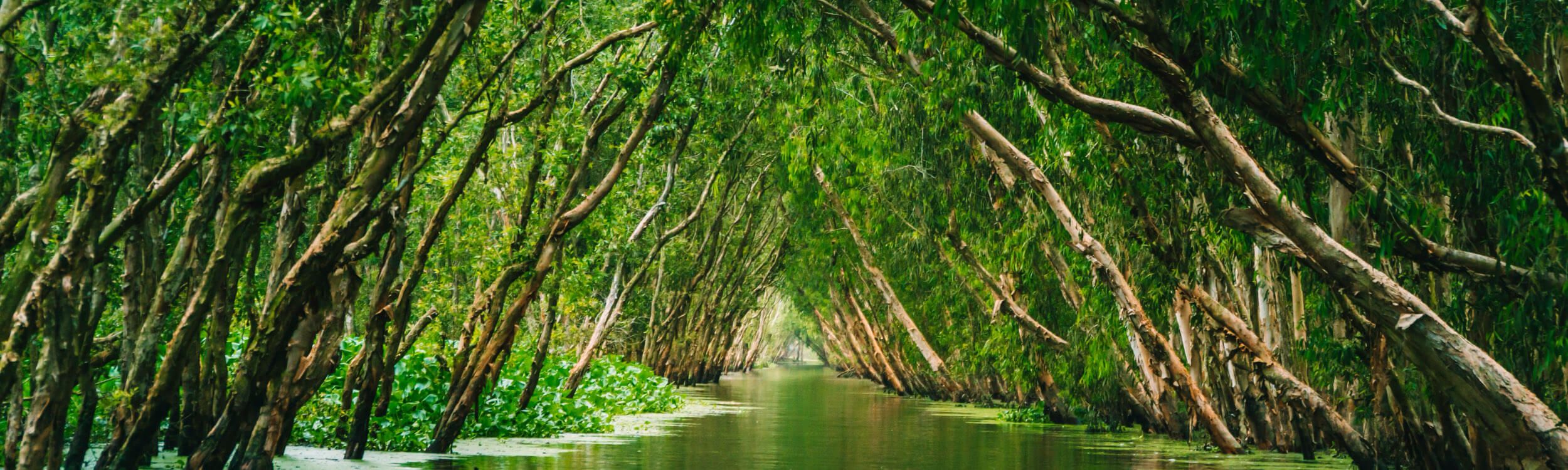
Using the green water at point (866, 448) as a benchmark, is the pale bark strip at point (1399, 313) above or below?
above

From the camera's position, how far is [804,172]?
2495 cm

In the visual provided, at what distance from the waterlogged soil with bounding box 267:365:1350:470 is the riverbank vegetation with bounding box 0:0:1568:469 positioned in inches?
26.7

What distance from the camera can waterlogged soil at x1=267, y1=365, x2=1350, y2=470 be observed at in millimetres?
14773

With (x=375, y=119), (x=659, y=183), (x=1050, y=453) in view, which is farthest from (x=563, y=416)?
(x=375, y=119)

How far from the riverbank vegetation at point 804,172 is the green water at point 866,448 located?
0.97 meters

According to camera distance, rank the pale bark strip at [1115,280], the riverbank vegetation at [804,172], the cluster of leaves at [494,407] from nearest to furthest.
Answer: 1. the riverbank vegetation at [804,172]
2. the pale bark strip at [1115,280]
3. the cluster of leaves at [494,407]

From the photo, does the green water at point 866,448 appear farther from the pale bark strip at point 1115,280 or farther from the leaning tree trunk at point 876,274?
the leaning tree trunk at point 876,274

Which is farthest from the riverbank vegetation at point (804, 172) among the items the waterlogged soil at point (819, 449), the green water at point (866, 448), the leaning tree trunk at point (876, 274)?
the leaning tree trunk at point (876, 274)

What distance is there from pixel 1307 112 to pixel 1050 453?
955 cm

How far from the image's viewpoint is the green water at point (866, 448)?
49.5 ft

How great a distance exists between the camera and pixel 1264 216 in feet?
30.8

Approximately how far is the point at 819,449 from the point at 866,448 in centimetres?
68

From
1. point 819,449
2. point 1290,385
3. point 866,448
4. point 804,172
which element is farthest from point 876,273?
point 1290,385

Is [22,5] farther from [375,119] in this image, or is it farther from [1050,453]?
[1050,453]
